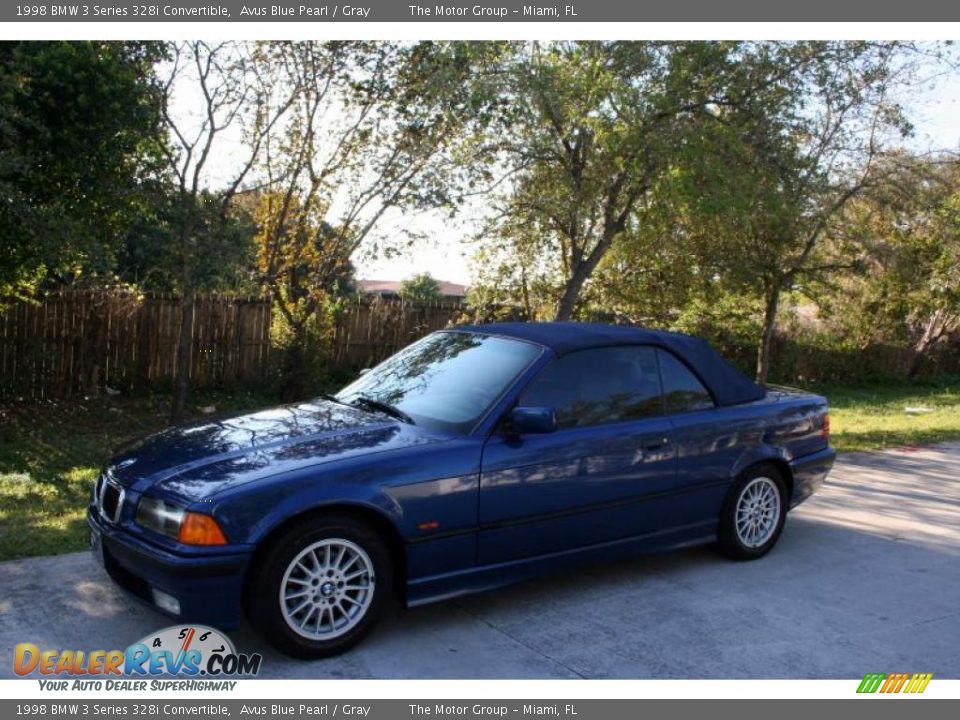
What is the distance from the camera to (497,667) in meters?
4.23

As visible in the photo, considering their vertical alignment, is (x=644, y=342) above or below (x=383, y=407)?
above

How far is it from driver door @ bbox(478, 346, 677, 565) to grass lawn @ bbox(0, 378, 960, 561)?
2.95 m

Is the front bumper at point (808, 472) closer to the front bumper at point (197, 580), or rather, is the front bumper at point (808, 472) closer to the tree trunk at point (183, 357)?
the front bumper at point (197, 580)

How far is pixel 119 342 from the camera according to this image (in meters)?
13.1

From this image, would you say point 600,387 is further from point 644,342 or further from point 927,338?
point 927,338

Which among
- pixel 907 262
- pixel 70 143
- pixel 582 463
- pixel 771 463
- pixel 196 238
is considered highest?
pixel 70 143

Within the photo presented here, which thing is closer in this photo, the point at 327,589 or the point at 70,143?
the point at 327,589

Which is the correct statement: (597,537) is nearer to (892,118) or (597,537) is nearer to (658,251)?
(658,251)

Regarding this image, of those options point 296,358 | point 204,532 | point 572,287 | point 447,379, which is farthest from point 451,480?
point 296,358

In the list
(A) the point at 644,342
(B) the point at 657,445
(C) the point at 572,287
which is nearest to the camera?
(B) the point at 657,445

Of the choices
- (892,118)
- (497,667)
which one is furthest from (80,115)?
(892,118)

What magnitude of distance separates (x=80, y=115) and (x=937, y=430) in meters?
11.8

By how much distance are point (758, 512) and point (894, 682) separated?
1.85 m

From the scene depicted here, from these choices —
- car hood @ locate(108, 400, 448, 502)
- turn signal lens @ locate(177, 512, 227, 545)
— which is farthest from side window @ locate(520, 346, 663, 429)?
turn signal lens @ locate(177, 512, 227, 545)
